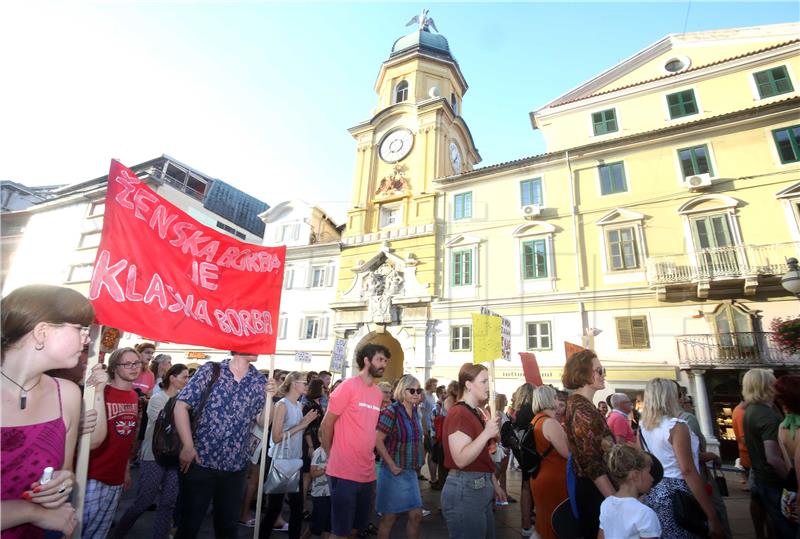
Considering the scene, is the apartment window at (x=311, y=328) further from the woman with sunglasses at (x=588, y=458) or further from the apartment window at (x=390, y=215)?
the woman with sunglasses at (x=588, y=458)

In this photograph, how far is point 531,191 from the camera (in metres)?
18.9

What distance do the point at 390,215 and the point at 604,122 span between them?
1187 cm

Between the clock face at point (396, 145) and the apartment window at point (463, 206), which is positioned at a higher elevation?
the clock face at point (396, 145)

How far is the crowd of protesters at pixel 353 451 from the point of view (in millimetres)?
2023

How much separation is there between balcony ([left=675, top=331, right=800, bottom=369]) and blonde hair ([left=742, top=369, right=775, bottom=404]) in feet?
34.5

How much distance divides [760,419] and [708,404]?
11.4m

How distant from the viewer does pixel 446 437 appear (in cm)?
368

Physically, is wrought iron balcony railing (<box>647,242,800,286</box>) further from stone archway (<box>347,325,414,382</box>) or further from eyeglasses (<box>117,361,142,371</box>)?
eyeglasses (<box>117,361,142,371</box>)

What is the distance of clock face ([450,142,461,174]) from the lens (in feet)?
78.5

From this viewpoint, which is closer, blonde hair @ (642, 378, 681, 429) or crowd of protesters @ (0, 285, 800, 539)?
crowd of protesters @ (0, 285, 800, 539)

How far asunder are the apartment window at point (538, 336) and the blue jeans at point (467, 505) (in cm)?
1390

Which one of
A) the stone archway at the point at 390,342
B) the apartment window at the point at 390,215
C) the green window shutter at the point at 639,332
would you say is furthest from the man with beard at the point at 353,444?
the apartment window at the point at 390,215

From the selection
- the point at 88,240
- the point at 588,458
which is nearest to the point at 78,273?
the point at 88,240

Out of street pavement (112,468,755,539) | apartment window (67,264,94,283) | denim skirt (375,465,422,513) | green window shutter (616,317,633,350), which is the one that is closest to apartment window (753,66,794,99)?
green window shutter (616,317,633,350)
